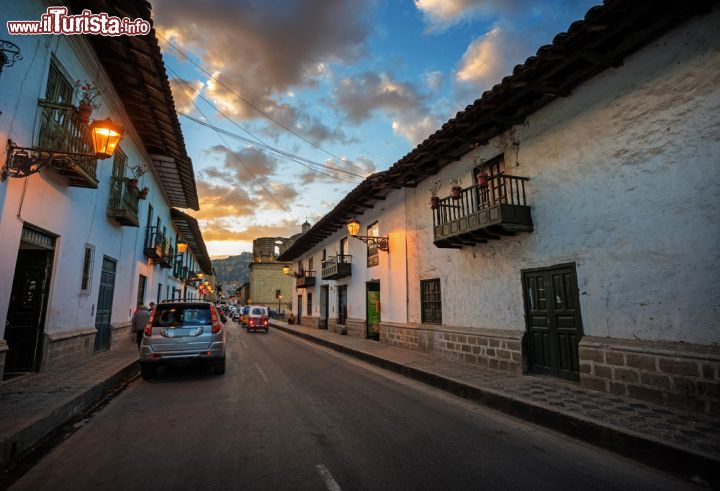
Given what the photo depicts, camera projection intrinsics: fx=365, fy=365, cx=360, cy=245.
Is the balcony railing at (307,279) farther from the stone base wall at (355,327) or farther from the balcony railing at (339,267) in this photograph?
the stone base wall at (355,327)

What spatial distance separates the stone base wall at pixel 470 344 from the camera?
322 inches

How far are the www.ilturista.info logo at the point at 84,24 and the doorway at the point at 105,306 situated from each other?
6.28 meters

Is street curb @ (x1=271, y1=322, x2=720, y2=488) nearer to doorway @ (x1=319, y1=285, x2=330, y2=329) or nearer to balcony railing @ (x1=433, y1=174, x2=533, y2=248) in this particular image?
balcony railing @ (x1=433, y1=174, x2=533, y2=248)

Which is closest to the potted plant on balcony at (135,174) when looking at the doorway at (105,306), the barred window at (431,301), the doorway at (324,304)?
the doorway at (105,306)

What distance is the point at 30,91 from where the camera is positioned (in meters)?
6.26

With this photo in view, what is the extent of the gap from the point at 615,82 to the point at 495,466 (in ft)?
21.8

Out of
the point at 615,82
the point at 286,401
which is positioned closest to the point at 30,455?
the point at 286,401

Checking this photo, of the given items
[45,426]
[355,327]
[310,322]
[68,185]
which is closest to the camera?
[45,426]

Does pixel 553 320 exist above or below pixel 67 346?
above

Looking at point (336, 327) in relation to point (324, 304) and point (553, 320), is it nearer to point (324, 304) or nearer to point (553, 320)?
point (324, 304)

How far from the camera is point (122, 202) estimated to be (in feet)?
36.7

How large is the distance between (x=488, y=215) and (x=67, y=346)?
10024 millimetres

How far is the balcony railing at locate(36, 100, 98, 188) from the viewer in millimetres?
6547

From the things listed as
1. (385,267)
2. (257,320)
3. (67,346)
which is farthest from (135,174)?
(257,320)
